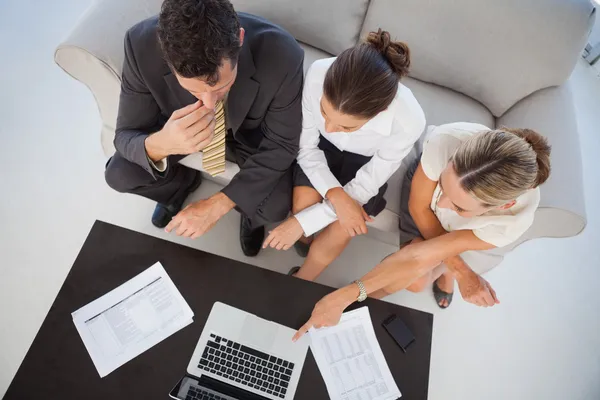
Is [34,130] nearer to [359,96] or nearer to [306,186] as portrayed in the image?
[306,186]

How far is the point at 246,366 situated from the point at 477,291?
30.8 inches

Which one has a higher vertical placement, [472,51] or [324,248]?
[472,51]

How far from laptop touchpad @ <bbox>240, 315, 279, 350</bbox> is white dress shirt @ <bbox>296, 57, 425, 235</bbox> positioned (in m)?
0.41

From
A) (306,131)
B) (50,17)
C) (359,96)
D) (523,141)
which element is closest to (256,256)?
(306,131)

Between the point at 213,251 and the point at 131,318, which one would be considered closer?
the point at 131,318

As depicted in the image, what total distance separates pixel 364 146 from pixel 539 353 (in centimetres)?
124

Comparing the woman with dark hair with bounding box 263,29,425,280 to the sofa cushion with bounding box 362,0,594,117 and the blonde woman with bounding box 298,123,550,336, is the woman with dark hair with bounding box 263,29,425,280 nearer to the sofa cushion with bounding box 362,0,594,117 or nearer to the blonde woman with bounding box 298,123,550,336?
the blonde woman with bounding box 298,123,550,336

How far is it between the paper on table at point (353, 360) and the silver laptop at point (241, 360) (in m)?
0.06

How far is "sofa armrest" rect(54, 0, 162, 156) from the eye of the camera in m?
1.33

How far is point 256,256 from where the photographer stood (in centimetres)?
184

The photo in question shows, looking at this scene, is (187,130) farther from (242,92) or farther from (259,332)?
(259,332)

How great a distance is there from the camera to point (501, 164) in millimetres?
1021

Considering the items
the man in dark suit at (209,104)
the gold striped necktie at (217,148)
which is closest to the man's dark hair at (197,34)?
the man in dark suit at (209,104)

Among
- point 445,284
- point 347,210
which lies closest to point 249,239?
point 347,210
